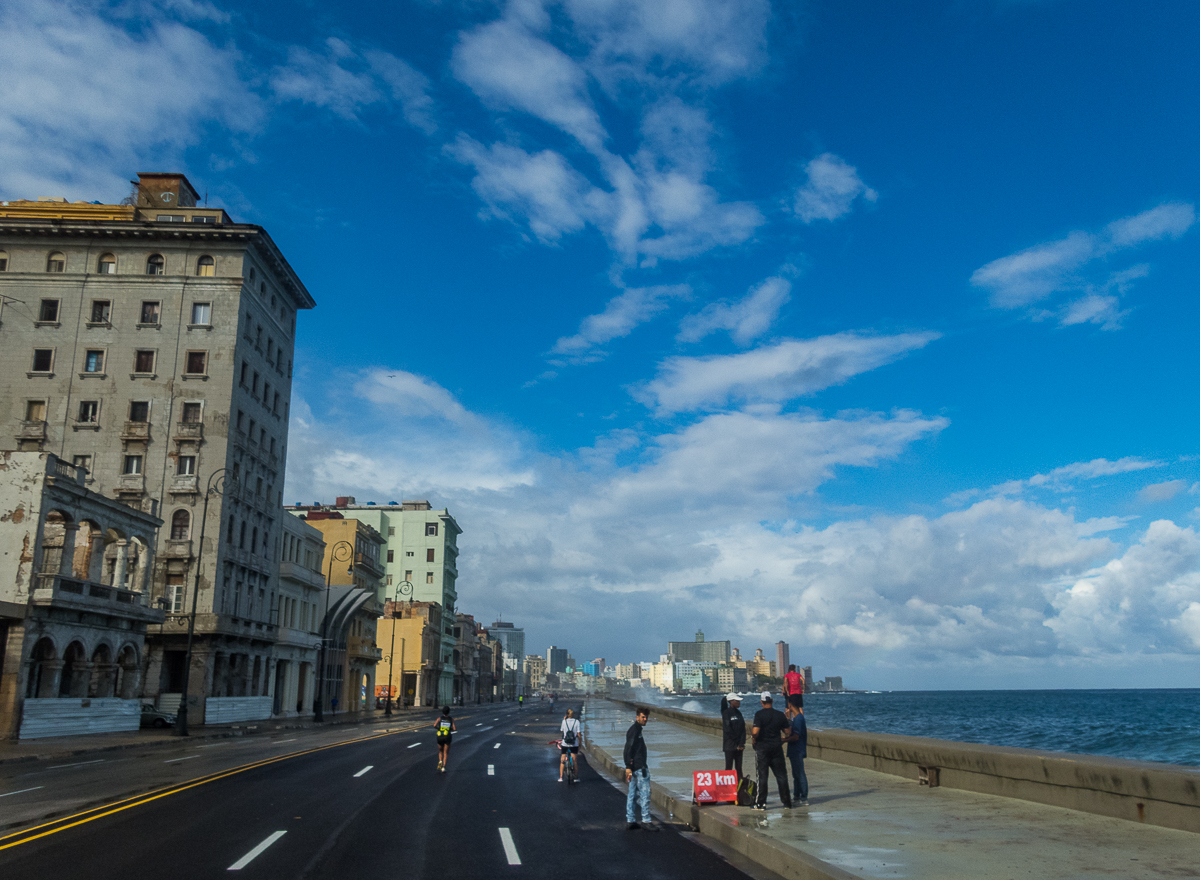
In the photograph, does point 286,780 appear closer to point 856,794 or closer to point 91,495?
point 856,794

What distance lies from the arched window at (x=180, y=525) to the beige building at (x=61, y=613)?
35.4 feet

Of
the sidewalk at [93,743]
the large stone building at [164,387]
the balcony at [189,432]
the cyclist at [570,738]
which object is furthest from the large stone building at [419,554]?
the cyclist at [570,738]

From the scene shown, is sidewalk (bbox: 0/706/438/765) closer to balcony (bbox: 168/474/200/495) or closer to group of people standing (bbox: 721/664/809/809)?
balcony (bbox: 168/474/200/495)

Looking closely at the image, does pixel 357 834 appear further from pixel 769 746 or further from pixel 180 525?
pixel 180 525

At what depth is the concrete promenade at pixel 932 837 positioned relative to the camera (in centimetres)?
842

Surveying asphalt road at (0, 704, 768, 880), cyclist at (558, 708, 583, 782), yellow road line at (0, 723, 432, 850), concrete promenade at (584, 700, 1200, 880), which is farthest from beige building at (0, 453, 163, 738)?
concrete promenade at (584, 700, 1200, 880)

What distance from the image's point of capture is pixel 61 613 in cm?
3469

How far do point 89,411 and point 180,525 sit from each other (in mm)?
10033

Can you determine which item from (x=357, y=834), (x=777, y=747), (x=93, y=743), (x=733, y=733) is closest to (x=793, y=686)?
(x=733, y=733)

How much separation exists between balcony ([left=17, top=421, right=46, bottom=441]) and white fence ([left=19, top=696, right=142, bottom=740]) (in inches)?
913

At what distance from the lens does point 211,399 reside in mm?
55031

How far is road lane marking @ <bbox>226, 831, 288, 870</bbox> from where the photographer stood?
32.7 feet

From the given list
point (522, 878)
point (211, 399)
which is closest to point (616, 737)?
point (522, 878)

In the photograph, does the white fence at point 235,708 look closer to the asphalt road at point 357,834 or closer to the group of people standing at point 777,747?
the asphalt road at point 357,834
